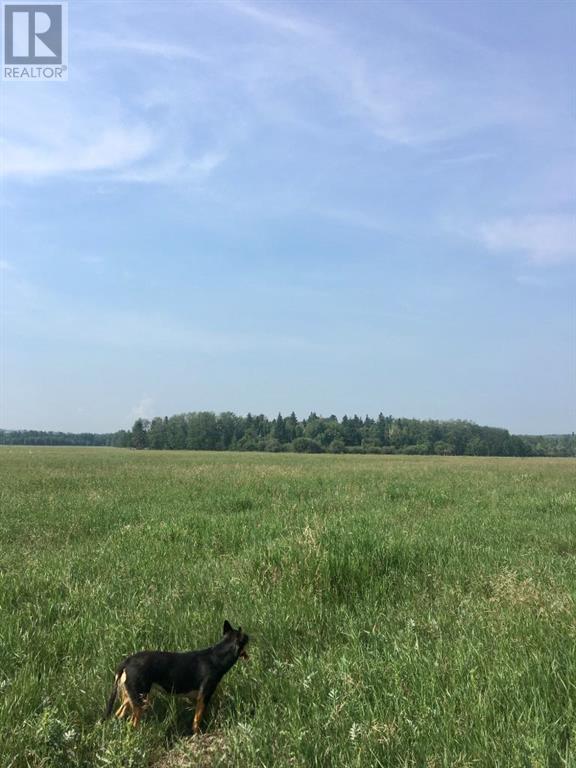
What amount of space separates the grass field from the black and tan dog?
126mm

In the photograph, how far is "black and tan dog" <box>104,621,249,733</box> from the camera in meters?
3.12

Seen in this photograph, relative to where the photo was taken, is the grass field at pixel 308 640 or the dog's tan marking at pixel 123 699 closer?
the grass field at pixel 308 640

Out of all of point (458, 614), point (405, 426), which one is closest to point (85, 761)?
point (458, 614)

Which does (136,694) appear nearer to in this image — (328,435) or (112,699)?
(112,699)

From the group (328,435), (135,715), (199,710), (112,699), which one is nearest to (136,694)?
(135,715)

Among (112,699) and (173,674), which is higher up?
(173,674)

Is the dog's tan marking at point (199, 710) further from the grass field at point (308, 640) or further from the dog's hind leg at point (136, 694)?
the dog's hind leg at point (136, 694)

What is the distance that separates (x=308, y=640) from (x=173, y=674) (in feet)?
5.37

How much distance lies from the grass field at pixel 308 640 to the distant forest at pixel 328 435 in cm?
12142

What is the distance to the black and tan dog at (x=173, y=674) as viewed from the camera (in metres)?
3.12

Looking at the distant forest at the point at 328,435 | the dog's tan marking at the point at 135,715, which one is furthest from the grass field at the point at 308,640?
the distant forest at the point at 328,435

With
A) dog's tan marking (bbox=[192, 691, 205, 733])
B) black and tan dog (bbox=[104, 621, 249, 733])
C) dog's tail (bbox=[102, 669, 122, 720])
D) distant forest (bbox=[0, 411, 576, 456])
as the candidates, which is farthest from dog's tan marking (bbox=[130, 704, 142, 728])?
distant forest (bbox=[0, 411, 576, 456])

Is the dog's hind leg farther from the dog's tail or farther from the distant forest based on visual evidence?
the distant forest

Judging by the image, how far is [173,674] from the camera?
3.18m
